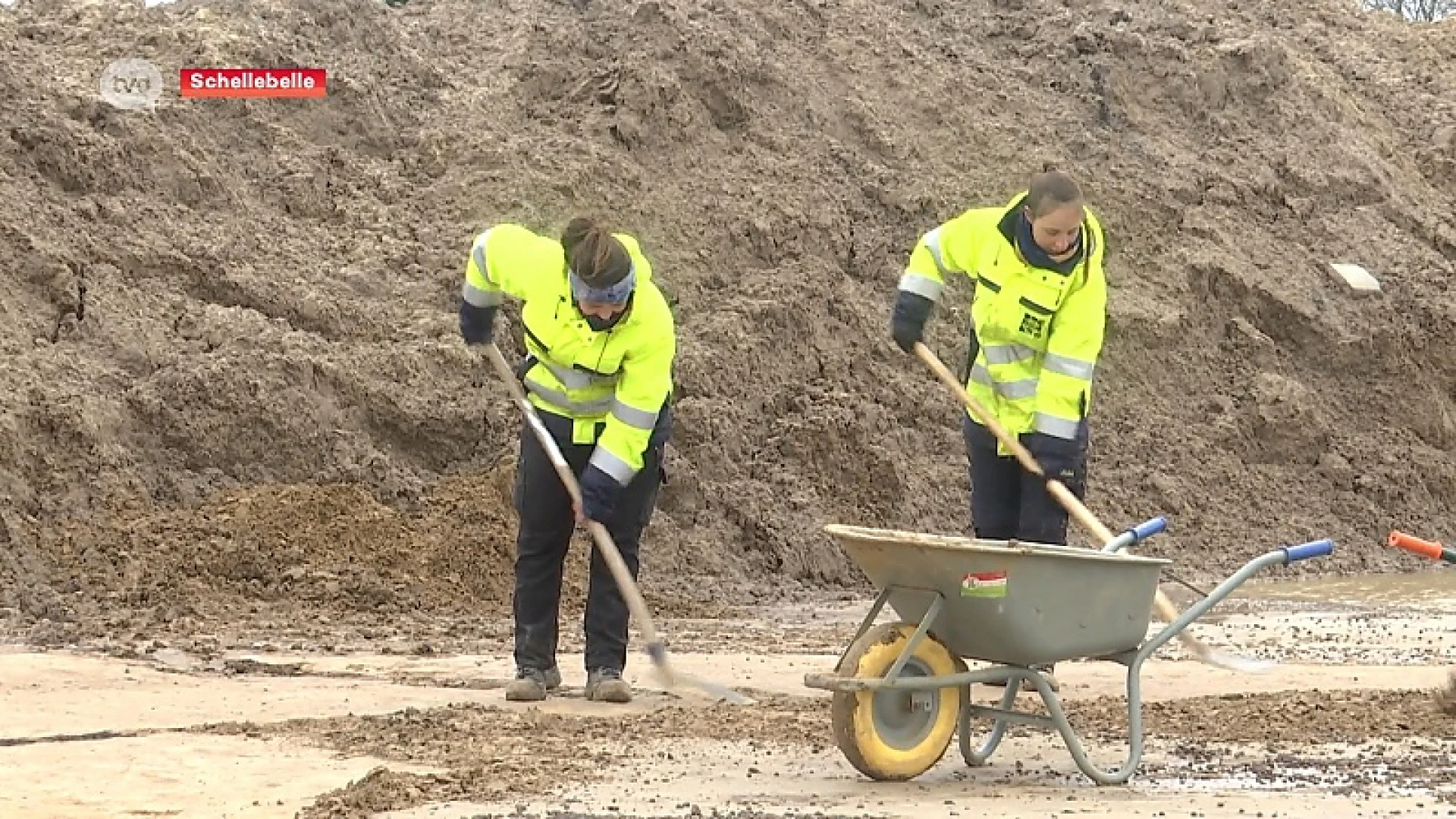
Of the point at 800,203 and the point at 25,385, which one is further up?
the point at 800,203

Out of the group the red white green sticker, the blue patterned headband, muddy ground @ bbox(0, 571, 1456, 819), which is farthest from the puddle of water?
the red white green sticker

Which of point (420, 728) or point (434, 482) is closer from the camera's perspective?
point (420, 728)

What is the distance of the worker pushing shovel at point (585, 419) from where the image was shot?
6.50m

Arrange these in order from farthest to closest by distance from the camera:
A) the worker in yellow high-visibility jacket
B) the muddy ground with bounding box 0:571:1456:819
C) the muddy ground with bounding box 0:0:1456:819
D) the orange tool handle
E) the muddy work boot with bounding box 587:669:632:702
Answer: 1. the muddy work boot with bounding box 587:669:632:702
2. the worker in yellow high-visibility jacket
3. the muddy ground with bounding box 0:0:1456:819
4. the orange tool handle
5. the muddy ground with bounding box 0:571:1456:819

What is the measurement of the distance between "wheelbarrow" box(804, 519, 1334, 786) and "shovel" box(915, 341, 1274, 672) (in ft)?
1.13

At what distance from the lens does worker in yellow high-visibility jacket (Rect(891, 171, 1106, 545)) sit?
21.7 ft

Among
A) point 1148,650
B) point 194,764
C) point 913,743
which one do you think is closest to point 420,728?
point 194,764

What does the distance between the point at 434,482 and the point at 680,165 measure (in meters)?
3.28

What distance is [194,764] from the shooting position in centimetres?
547

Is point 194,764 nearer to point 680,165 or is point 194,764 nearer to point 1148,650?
point 1148,650

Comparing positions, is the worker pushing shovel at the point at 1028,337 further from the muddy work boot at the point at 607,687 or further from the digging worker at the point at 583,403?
the muddy work boot at the point at 607,687

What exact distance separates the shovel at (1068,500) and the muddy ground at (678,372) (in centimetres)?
24

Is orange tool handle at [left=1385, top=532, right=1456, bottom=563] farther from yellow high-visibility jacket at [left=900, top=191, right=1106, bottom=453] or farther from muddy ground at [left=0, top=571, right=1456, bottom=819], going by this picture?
yellow high-visibility jacket at [left=900, top=191, right=1106, bottom=453]

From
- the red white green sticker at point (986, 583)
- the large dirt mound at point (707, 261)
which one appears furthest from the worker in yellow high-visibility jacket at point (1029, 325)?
the large dirt mound at point (707, 261)
